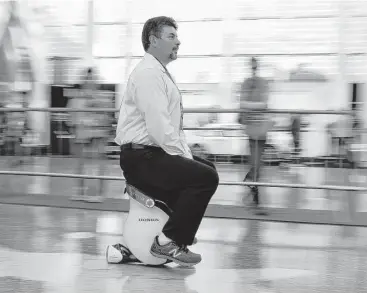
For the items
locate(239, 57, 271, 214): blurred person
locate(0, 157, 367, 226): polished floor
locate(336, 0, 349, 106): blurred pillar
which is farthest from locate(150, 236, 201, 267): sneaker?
locate(336, 0, 349, 106): blurred pillar

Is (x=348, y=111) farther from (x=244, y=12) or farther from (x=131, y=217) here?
(x=244, y=12)

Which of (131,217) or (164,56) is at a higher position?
(164,56)

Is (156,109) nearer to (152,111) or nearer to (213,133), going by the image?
(152,111)

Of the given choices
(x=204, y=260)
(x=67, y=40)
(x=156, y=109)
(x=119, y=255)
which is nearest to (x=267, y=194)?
(x=204, y=260)

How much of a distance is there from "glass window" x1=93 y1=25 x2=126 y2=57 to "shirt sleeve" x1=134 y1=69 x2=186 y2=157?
11.4m

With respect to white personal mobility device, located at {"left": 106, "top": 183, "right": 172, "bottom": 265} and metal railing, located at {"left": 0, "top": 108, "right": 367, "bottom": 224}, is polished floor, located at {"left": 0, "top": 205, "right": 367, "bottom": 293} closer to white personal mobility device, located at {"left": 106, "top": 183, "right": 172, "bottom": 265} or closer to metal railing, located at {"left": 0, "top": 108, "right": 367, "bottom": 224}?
white personal mobility device, located at {"left": 106, "top": 183, "right": 172, "bottom": 265}

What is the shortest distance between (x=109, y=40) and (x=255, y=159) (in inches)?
353

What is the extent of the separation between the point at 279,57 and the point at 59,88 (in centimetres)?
495

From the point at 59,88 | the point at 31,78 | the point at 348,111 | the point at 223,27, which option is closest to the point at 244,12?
the point at 223,27

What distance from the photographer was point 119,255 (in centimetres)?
505

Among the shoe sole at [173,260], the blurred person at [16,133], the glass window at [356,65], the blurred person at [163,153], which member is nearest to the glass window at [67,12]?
the glass window at [356,65]

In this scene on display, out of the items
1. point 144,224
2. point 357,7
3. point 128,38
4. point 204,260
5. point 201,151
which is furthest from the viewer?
point 128,38

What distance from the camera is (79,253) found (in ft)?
17.9

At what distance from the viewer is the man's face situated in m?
4.96
